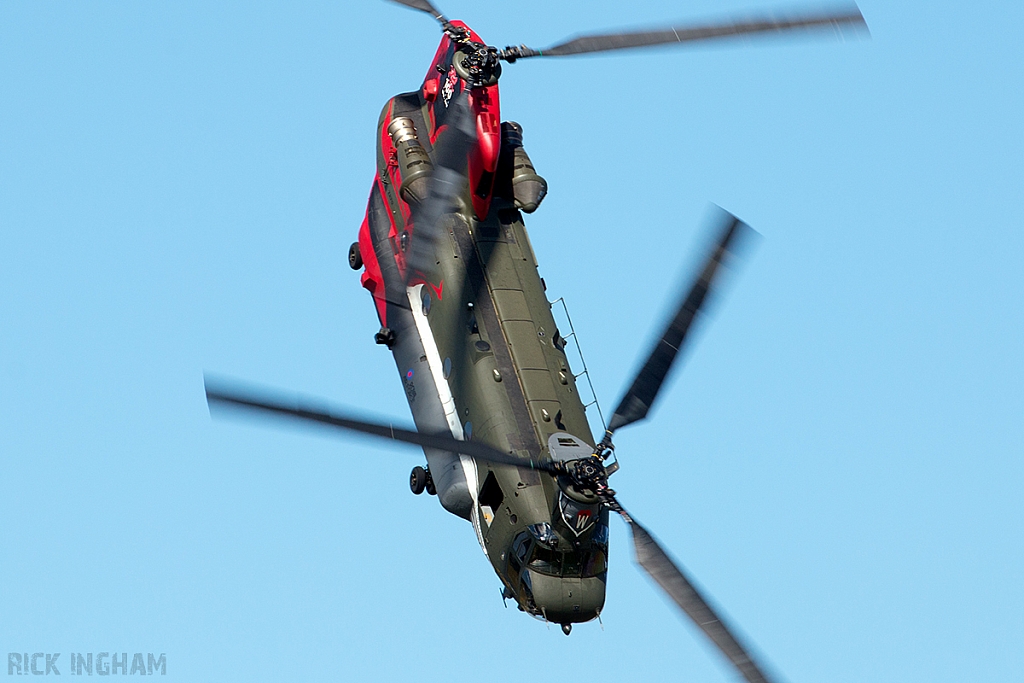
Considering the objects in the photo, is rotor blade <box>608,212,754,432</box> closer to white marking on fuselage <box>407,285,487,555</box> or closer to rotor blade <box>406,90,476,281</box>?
white marking on fuselage <box>407,285,487,555</box>

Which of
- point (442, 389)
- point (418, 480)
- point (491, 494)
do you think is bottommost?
point (491, 494)

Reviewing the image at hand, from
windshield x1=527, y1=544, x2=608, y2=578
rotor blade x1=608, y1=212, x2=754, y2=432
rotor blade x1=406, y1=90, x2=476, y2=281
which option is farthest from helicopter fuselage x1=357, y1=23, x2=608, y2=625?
rotor blade x1=608, y1=212, x2=754, y2=432

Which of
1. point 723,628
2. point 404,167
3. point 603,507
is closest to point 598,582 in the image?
point 603,507

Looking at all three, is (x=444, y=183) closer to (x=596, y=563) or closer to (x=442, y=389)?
(x=442, y=389)

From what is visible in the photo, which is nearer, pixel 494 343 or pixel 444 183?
pixel 444 183

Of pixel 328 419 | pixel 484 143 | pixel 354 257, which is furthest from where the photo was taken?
pixel 354 257

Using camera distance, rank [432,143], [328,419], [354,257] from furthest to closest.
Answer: [354,257] < [432,143] < [328,419]

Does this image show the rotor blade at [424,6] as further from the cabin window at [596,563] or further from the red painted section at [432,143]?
the cabin window at [596,563]

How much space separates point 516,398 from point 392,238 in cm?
890

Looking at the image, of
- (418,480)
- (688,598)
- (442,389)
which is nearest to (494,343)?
(442,389)

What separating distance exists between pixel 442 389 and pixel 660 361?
8.62 m

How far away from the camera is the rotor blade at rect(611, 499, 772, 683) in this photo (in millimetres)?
51719

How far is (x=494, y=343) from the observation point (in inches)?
2361

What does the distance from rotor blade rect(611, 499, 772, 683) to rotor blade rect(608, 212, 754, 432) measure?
7.64ft
